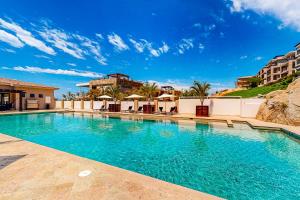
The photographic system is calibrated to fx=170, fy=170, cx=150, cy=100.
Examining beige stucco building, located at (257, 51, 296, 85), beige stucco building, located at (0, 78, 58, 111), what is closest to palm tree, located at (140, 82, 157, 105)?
beige stucco building, located at (0, 78, 58, 111)

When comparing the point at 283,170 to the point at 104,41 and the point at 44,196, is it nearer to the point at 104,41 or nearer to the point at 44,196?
the point at 44,196

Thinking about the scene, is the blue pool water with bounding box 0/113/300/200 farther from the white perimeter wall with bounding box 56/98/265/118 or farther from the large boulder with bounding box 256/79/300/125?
the white perimeter wall with bounding box 56/98/265/118

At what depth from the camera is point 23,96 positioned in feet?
74.1

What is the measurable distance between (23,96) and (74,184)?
25.2m

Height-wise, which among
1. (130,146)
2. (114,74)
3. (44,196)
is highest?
(114,74)

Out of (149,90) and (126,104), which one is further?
(149,90)

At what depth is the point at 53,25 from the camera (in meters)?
23.2

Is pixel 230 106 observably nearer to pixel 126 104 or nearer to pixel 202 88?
pixel 202 88

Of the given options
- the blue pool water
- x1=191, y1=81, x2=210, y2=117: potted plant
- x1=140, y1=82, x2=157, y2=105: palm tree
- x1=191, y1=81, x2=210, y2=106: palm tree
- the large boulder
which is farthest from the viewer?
x1=140, y1=82, x2=157, y2=105: palm tree

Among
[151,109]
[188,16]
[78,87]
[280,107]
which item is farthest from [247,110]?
[78,87]

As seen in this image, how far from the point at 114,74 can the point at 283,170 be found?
39.8 meters

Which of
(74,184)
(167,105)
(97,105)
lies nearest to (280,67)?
(167,105)

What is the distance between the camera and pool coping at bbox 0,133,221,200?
250cm

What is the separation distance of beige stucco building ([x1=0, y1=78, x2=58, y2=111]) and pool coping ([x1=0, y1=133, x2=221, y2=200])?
2258cm
